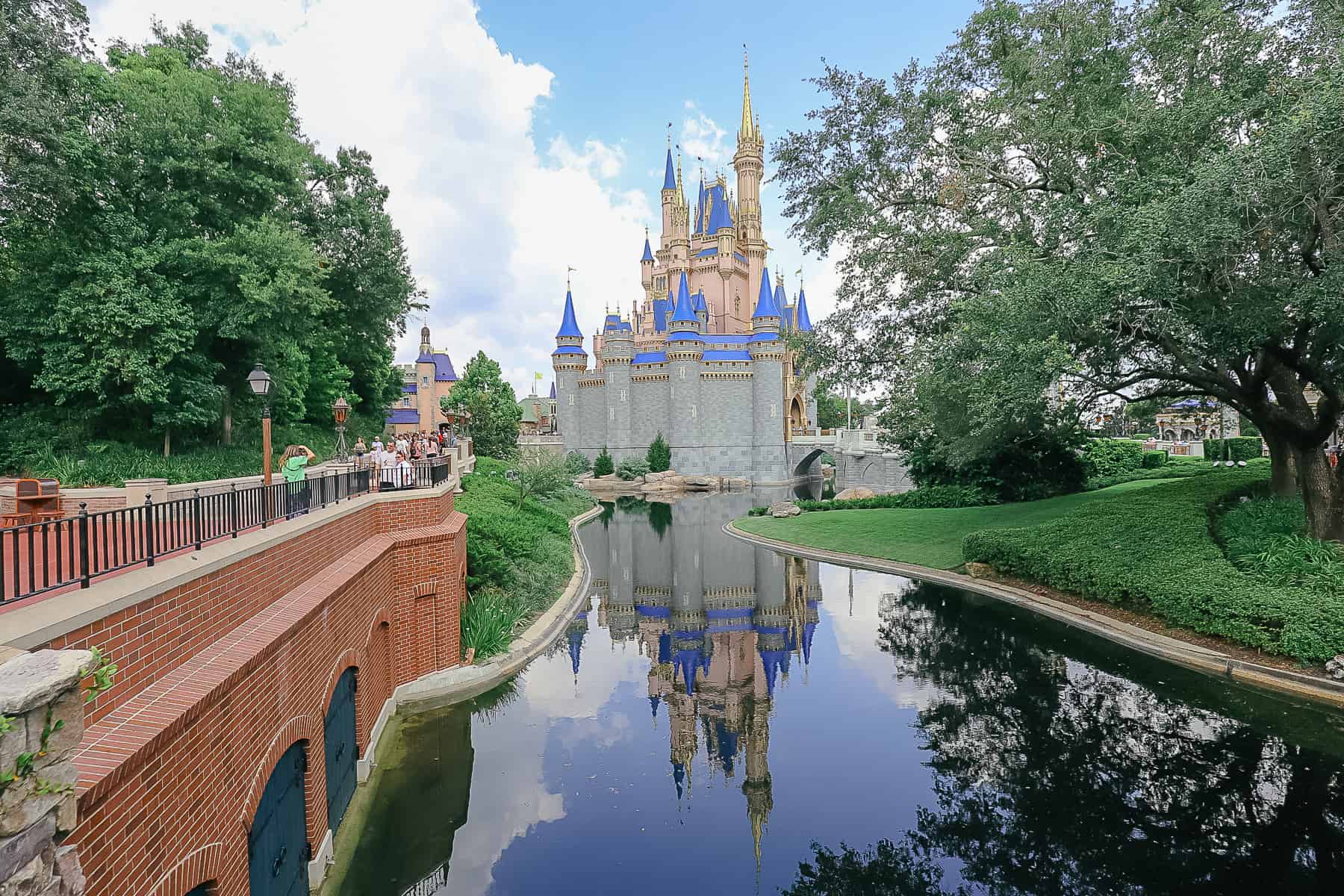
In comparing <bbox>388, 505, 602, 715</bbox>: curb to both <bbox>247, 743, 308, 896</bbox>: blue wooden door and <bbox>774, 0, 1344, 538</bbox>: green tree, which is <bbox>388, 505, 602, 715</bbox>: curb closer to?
<bbox>247, 743, 308, 896</bbox>: blue wooden door

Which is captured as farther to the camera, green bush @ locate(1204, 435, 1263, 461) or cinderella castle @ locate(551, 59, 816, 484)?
cinderella castle @ locate(551, 59, 816, 484)

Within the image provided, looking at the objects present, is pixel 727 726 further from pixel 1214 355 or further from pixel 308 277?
pixel 308 277

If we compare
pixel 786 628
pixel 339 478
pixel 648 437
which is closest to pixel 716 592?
pixel 786 628

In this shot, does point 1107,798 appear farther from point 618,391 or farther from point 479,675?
point 618,391

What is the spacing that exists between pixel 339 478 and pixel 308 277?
11.1m

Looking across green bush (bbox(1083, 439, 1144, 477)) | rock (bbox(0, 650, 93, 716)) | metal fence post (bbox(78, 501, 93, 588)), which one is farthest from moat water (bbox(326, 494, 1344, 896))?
green bush (bbox(1083, 439, 1144, 477))

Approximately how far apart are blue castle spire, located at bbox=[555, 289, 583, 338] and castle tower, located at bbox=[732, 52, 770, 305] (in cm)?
2043

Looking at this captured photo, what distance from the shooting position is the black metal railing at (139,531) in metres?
3.89

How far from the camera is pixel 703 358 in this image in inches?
2509

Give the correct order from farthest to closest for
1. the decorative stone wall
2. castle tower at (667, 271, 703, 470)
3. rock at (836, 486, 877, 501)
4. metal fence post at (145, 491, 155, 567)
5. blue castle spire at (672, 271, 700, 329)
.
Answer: blue castle spire at (672, 271, 700, 329) → castle tower at (667, 271, 703, 470) → rock at (836, 486, 877, 501) → metal fence post at (145, 491, 155, 567) → the decorative stone wall

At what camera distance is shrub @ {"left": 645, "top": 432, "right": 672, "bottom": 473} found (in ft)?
199

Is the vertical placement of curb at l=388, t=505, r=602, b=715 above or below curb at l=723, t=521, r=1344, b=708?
below

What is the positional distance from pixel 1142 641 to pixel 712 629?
9.34 m

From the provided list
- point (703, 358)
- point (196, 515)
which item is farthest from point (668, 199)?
point (196, 515)
